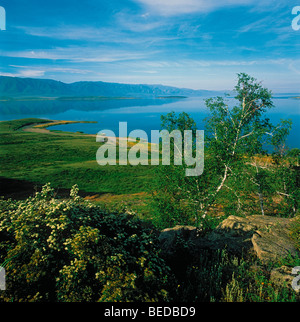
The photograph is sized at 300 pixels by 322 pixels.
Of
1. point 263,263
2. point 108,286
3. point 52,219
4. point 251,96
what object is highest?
point 251,96

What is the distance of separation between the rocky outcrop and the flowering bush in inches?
117

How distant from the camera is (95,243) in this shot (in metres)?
5.64

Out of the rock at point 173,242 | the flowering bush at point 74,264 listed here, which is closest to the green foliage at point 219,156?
the rock at point 173,242

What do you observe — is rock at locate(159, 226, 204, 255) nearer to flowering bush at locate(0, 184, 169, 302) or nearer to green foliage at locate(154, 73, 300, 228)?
flowering bush at locate(0, 184, 169, 302)

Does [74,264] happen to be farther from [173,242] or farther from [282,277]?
[282,277]

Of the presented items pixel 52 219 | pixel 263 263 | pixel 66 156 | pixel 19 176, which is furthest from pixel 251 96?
→ pixel 66 156

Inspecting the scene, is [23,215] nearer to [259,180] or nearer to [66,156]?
[259,180]

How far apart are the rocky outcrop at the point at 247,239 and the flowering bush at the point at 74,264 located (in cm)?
297

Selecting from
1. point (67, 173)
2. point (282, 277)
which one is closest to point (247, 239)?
point (282, 277)

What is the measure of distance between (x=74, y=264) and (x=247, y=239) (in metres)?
8.32

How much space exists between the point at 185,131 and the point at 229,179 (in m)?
5.50

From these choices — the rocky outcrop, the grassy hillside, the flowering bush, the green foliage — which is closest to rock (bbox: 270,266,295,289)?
the rocky outcrop

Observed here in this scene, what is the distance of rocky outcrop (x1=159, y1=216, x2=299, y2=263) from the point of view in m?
8.62
